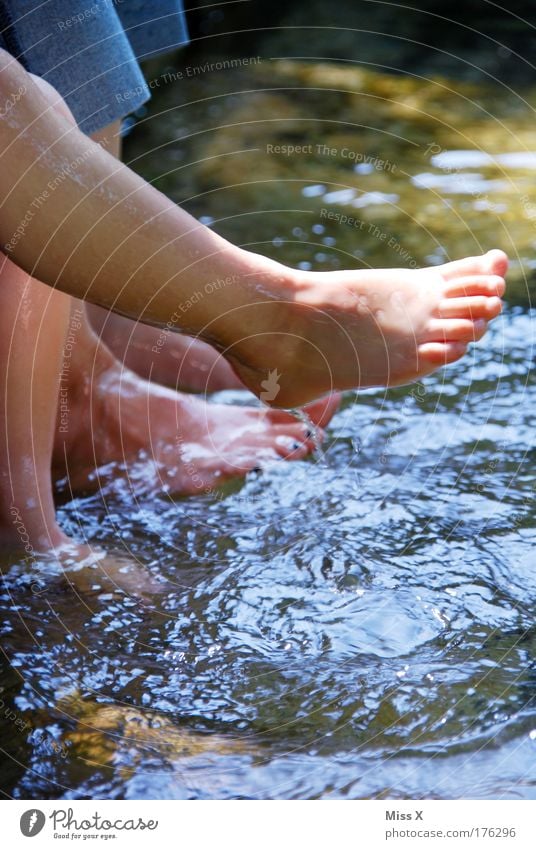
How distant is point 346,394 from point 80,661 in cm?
47

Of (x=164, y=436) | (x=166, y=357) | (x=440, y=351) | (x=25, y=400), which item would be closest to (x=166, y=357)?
(x=166, y=357)

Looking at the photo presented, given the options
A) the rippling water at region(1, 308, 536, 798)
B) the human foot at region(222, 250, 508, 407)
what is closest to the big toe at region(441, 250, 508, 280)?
the human foot at region(222, 250, 508, 407)

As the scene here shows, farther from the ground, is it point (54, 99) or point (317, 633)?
point (54, 99)

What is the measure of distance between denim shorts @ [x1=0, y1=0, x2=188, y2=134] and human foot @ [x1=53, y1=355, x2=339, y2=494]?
0.26 metres

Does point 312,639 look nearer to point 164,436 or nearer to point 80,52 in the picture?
point 164,436

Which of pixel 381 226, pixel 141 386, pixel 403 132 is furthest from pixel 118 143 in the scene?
pixel 403 132

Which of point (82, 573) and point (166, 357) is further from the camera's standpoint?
point (166, 357)

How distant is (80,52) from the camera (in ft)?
3.05

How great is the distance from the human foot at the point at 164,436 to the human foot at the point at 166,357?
2.4 inches

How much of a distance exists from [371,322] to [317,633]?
236 mm

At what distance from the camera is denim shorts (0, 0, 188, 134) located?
858 mm

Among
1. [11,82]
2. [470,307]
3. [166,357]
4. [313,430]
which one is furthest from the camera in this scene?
[166,357]

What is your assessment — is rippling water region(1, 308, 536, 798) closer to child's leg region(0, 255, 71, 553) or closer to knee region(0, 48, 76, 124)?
child's leg region(0, 255, 71, 553)
